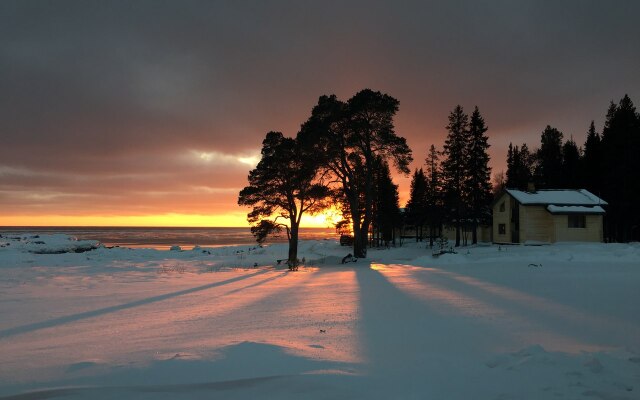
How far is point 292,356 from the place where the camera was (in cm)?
509

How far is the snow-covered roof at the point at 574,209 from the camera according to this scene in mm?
35344

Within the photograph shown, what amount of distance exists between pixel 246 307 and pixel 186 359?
4.64 metres

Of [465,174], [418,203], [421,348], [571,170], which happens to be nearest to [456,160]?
[465,174]

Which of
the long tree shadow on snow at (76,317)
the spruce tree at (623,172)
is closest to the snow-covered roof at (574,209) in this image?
the spruce tree at (623,172)

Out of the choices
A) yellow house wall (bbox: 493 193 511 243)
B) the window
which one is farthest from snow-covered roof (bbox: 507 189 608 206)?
yellow house wall (bbox: 493 193 511 243)

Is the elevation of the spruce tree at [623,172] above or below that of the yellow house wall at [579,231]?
above

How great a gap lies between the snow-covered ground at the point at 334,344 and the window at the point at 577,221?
2835cm

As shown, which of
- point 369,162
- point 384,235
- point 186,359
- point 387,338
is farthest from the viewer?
point 384,235

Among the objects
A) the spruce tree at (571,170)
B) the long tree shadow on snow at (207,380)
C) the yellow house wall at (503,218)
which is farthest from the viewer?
the spruce tree at (571,170)

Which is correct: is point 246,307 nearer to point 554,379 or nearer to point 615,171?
point 554,379

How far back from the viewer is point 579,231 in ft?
118

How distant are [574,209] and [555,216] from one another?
1.76m

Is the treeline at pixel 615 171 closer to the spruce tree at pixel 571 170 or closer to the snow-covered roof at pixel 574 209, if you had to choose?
the spruce tree at pixel 571 170

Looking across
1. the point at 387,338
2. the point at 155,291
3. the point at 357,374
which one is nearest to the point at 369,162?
the point at 155,291
